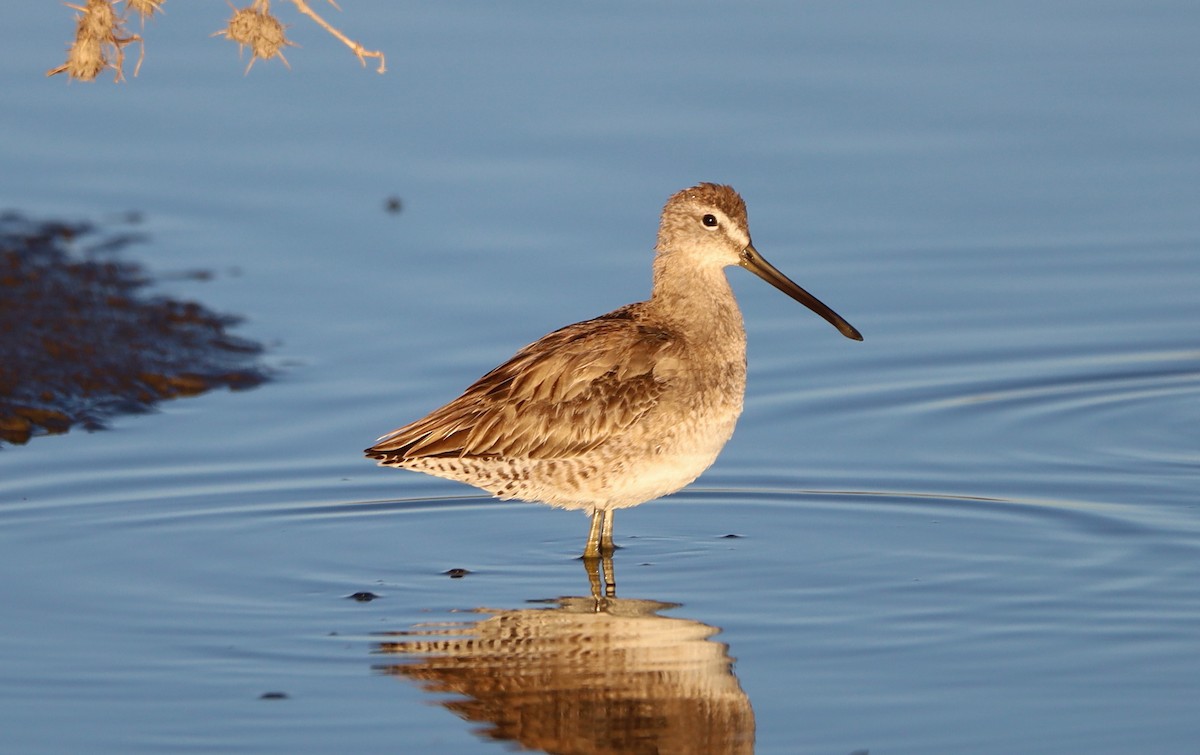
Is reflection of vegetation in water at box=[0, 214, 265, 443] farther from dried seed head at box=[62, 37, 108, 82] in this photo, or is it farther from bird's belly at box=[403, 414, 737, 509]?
dried seed head at box=[62, 37, 108, 82]

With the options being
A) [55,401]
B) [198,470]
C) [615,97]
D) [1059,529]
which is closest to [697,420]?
[1059,529]

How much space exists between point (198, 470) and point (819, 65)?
569 centimetres

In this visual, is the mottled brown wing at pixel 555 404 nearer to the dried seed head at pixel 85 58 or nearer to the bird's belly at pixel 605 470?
the bird's belly at pixel 605 470

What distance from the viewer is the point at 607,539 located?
8391 mm

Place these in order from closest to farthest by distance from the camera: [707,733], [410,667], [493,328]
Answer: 1. [707,733]
2. [410,667]
3. [493,328]

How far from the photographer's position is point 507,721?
Result: 6.47 m

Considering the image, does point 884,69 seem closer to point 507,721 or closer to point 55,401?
point 55,401

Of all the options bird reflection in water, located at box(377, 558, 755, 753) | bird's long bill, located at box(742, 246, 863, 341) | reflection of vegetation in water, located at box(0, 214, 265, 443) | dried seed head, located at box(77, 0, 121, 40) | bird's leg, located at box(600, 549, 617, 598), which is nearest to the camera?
dried seed head, located at box(77, 0, 121, 40)

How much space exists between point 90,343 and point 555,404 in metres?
3.56

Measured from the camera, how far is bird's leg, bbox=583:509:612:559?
27.1 feet

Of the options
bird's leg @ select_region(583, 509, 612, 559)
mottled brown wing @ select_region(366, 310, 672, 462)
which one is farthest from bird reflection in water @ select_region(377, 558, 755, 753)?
mottled brown wing @ select_region(366, 310, 672, 462)

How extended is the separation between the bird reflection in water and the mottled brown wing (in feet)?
2.18

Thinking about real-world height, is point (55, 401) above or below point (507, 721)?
above

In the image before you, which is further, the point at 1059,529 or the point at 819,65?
the point at 819,65
